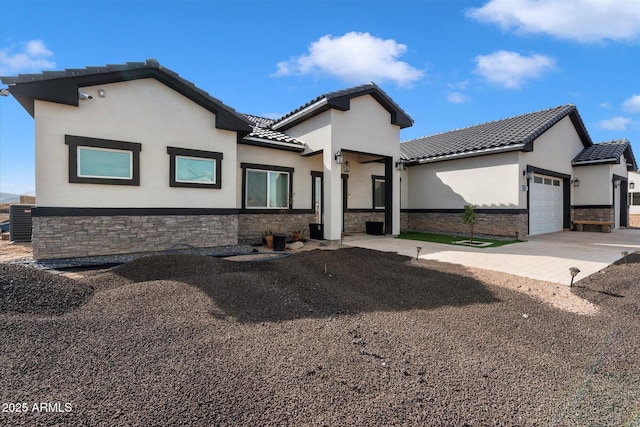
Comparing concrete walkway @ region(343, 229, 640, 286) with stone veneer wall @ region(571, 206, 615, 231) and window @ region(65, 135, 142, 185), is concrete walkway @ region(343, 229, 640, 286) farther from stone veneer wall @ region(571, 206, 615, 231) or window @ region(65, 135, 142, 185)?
window @ region(65, 135, 142, 185)

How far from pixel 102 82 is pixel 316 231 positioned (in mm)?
7845

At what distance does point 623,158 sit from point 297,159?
20412 mm

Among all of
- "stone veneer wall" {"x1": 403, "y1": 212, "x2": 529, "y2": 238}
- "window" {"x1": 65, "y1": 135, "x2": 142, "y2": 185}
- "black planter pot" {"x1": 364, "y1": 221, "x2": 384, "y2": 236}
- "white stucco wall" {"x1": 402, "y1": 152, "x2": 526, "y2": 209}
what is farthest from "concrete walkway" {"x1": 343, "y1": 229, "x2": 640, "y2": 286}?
"window" {"x1": 65, "y1": 135, "x2": 142, "y2": 185}

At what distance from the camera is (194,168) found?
8.95 metres

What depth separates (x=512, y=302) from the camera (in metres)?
4.82

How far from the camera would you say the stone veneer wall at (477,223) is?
12289 millimetres

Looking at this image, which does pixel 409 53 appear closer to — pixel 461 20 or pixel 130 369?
pixel 461 20

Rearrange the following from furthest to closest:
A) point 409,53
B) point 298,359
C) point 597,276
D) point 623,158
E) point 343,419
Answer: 1. point 623,158
2. point 409,53
3. point 597,276
4. point 298,359
5. point 343,419

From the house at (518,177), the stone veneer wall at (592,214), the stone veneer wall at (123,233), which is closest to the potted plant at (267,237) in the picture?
the stone veneer wall at (123,233)

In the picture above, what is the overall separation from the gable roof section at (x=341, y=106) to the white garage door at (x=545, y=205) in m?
6.93

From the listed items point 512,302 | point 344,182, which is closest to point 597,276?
point 512,302

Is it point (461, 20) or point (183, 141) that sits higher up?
point (461, 20)

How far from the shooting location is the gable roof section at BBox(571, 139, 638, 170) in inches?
611

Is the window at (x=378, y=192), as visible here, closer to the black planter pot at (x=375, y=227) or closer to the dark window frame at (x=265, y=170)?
the black planter pot at (x=375, y=227)
